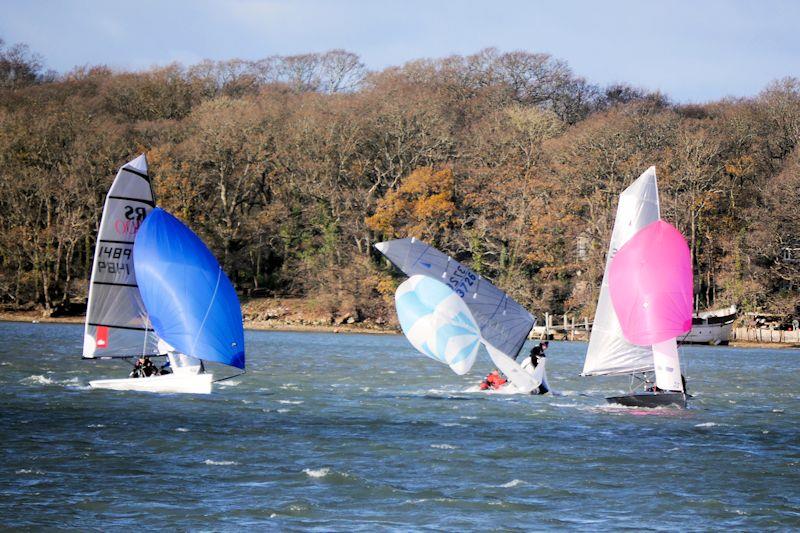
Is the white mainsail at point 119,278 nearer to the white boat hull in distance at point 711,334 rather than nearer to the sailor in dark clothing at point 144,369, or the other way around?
the sailor in dark clothing at point 144,369

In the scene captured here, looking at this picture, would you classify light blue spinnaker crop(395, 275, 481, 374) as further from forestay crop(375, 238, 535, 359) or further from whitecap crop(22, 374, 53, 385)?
whitecap crop(22, 374, 53, 385)

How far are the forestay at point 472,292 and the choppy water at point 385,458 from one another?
1934 mm

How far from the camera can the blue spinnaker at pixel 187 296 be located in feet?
111

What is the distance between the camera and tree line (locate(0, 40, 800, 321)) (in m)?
78.2

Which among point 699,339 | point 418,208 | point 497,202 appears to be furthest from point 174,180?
point 699,339

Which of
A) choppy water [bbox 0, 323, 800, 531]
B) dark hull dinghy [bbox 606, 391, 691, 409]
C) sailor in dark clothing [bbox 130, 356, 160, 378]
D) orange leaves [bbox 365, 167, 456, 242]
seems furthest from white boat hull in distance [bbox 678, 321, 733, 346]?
sailor in dark clothing [bbox 130, 356, 160, 378]

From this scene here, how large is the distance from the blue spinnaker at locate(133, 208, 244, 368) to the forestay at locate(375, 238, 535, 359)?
598 centimetres

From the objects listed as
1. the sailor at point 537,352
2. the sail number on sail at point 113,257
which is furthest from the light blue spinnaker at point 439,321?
the sail number on sail at point 113,257

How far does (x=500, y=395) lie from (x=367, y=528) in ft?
67.9

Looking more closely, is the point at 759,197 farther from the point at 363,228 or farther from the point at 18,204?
the point at 18,204

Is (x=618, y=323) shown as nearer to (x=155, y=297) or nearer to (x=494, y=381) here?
(x=494, y=381)

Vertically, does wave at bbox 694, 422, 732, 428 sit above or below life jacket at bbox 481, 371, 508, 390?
below

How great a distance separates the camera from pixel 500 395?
129 feet

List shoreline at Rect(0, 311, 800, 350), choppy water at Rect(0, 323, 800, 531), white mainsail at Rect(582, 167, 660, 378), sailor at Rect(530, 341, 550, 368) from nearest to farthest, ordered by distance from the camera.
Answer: choppy water at Rect(0, 323, 800, 531), white mainsail at Rect(582, 167, 660, 378), sailor at Rect(530, 341, 550, 368), shoreline at Rect(0, 311, 800, 350)
